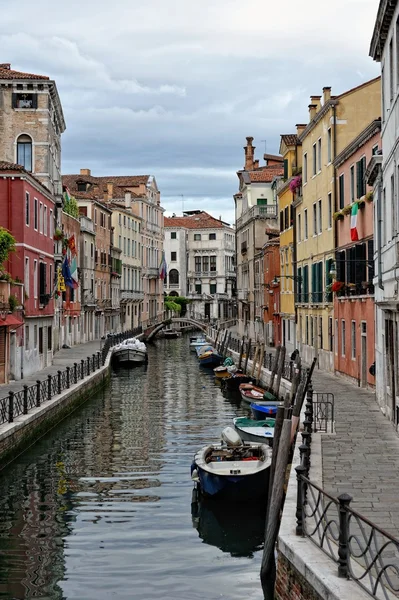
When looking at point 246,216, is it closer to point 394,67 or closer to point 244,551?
point 394,67

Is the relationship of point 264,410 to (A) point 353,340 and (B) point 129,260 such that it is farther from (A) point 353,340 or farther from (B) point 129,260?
(B) point 129,260

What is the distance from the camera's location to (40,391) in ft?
Result: 78.2

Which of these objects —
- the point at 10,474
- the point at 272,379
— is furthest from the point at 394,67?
the point at 272,379

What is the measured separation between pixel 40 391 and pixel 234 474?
1023cm

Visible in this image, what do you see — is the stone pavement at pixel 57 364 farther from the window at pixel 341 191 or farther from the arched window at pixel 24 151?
the window at pixel 341 191

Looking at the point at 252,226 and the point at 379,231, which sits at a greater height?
the point at 252,226

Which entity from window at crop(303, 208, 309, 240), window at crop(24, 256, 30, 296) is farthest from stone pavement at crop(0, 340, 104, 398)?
window at crop(303, 208, 309, 240)

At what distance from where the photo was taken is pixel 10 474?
1814 cm

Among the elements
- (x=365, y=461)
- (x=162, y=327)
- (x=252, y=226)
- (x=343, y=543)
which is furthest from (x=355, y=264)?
(x=162, y=327)

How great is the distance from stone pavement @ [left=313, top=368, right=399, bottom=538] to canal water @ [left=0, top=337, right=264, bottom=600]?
173 centimetres

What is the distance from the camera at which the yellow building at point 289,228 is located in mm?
40188

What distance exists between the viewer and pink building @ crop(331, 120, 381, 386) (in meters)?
23.9

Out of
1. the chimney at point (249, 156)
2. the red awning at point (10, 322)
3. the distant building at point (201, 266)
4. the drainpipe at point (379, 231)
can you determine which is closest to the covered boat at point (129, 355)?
the red awning at point (10, 322)

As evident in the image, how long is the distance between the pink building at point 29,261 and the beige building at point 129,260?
38611 millimetres
